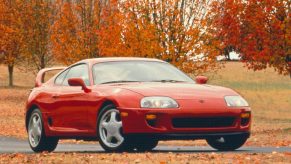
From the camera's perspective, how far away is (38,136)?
1376 cm

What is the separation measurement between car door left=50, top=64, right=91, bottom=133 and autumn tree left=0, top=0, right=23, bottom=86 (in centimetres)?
4177

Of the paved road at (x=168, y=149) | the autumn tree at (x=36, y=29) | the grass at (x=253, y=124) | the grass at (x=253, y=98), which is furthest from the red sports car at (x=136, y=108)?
the autumn tree at (x=36, y=29)

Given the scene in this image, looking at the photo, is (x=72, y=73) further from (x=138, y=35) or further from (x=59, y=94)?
(x=138, y=35)

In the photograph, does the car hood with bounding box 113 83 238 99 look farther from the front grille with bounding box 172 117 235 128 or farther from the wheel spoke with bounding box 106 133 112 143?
the wheel spoke with bounding box 106 133 112 143

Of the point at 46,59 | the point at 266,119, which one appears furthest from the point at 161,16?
the point at 46,59

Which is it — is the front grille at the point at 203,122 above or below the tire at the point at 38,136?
above

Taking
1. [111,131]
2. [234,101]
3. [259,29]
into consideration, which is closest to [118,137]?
[111,131]

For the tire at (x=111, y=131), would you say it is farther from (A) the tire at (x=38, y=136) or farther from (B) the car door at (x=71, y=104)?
(A) the tire at (x=38, y=136)

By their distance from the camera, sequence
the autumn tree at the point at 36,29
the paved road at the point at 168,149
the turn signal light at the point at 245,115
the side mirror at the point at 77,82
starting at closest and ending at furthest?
1. the turn signal light at the point at 245,115
2. the side mirror at the point at 77,82
3. the paved road at the point at 168,149
4. the autumn tree at the point at 36,29

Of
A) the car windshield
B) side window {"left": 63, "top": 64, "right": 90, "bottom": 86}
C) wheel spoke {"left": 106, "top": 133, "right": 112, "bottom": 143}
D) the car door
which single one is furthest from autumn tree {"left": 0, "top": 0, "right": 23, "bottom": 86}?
wheel spoke {"left": 106, "top": 133, "right": 112, "bottom": 143}

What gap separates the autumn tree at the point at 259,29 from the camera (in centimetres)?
3177

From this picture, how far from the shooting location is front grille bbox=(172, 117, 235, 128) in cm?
1166

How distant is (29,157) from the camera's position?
37.7 ft

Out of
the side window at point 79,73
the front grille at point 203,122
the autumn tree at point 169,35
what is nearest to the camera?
the front grille at point 203,122
